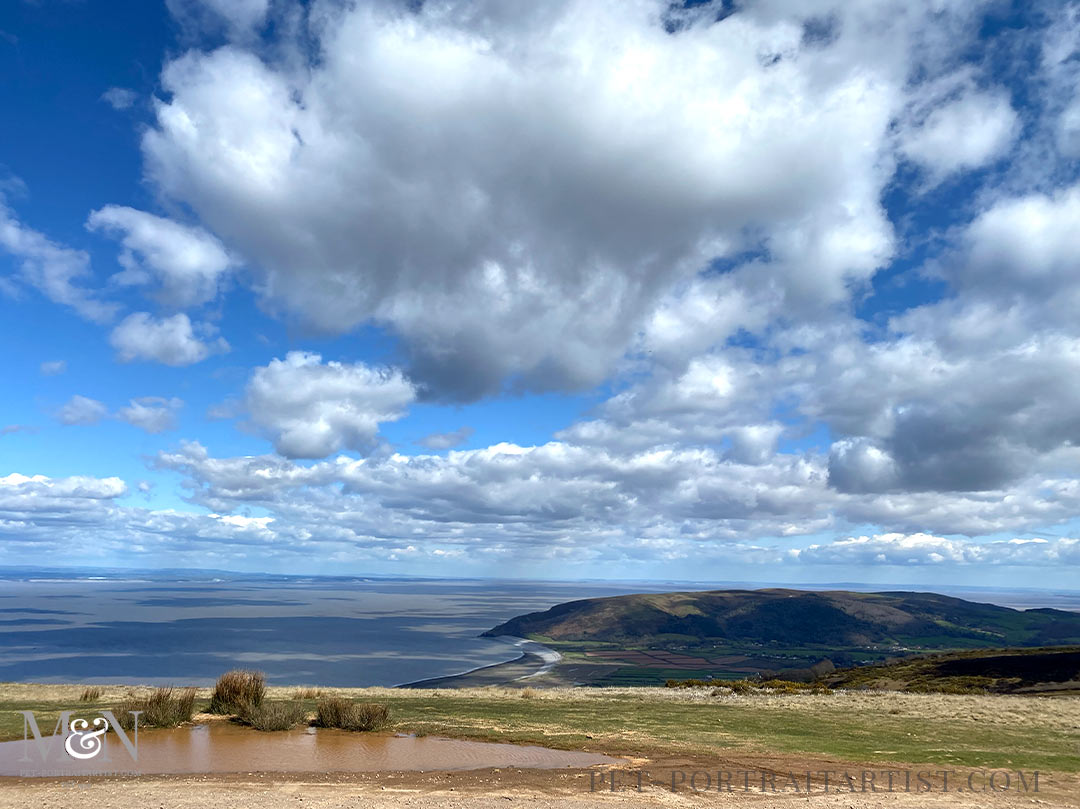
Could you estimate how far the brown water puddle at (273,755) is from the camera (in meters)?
13.2

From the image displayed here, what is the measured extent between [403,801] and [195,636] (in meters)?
181

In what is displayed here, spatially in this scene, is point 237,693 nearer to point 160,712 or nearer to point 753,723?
point 160,712

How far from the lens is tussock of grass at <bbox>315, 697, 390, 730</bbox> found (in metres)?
17.6

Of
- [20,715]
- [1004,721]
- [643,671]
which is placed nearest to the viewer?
[20,715]

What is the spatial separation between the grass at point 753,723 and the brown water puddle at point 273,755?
4.24 feet

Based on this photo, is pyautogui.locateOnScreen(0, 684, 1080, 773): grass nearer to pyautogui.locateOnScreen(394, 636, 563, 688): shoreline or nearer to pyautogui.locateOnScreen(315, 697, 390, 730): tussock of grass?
pyautogui.locateOnScreen(315, 697, 390, 730): tussock of grass

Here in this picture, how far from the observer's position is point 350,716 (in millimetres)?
17750

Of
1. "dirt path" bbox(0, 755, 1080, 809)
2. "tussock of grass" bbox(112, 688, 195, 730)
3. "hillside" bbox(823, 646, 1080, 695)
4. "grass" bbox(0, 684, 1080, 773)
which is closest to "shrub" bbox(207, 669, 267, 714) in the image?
"tussock of grass" bbox(112, 688, 195, 730)

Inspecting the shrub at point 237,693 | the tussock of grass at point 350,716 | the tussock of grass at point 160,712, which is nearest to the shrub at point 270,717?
the shrub at point 237,693

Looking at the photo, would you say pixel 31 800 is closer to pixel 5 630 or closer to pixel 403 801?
pixel 403 801

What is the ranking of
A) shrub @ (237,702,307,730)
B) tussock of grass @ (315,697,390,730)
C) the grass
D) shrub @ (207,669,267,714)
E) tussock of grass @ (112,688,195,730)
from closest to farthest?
the grass, shrub @ (237,702,307,730), tussock of grass @ (112,688,195,730), tussock of grass @ (315,697,390,730), shrub @ (207,669,267,714)

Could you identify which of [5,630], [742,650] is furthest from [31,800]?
[5,630]

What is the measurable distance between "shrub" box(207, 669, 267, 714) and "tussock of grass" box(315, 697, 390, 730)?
81.6 inches

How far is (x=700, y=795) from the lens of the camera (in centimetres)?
1166
